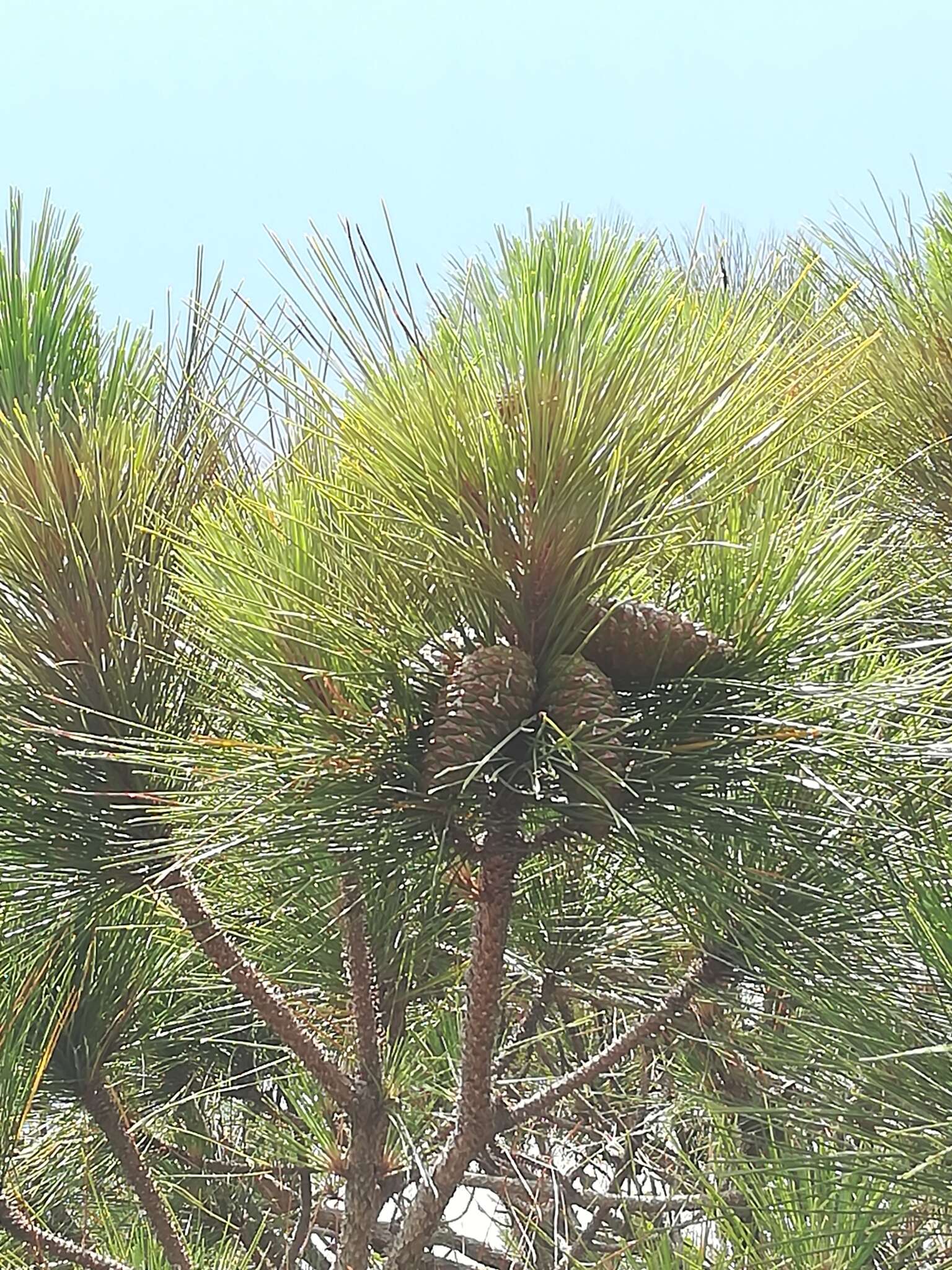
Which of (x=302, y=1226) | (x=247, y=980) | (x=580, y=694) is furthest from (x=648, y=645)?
(x=302, y=1226)

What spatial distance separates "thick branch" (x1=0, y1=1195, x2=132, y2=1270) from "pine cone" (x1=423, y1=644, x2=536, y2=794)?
28 cm

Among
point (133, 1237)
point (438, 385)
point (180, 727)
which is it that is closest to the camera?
point (438, 385)

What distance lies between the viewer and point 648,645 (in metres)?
0.35

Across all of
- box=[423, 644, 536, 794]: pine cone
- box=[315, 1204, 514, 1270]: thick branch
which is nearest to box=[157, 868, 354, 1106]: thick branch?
box=[423, 644, 536, 794]: pine cone

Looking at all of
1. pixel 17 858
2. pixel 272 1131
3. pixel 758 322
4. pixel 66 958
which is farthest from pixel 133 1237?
pixel 758 322

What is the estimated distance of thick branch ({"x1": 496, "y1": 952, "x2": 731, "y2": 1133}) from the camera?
0.48 m

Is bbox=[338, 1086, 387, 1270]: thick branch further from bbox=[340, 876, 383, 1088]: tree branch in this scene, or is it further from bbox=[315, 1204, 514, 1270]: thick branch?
bbox=[315, 1204, 514, 1270]: thick branch

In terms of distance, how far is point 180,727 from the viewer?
462 mm

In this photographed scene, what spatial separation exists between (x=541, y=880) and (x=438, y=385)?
0.84 ft

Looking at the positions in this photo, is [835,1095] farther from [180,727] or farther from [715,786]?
[180,727]

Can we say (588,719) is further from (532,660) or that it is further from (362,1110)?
(362,1110)

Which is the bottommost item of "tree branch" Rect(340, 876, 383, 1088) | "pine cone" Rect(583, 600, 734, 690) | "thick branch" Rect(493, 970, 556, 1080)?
"thick branch" Rect(493, 970, 556, 1080)

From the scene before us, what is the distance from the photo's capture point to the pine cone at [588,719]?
0.33 meters

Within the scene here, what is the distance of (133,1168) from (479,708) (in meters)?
0.33
